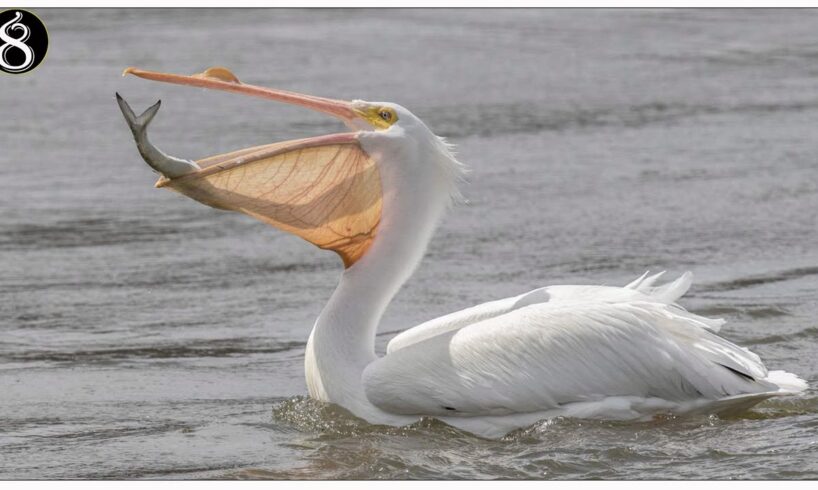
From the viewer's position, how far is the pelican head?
486cm

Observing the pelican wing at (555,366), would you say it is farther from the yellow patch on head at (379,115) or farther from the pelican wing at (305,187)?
the yellow patch on head at (379,115)

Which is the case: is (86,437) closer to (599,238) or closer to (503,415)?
(503,415)

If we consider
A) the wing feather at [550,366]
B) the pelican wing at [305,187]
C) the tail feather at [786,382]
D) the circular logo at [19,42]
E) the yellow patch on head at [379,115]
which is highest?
the circular logo at [19,42]

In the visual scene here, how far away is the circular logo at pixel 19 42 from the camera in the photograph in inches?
327

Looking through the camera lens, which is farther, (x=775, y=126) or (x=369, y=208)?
(x=775, y=126)

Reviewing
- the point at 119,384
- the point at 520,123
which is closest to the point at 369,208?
the point at 119,384

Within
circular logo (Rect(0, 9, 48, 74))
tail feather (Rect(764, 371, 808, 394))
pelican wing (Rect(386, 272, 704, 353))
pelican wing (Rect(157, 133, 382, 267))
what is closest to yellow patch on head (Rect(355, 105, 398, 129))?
pelican wing (Rect(157, 133, 382, 267))

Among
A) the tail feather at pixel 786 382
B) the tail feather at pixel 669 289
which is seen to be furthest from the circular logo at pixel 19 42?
the tail feather at pixel 786 382

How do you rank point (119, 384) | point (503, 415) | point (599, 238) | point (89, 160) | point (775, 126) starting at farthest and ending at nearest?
point (775, 126) < point (89, 160) < point (599, 238) < point (119, 384) < point (503, 415)

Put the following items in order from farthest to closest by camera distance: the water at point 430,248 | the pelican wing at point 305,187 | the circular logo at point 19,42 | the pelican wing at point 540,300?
1. the circular logo at point 19,42
2. the pelican wing at point 540,300
3. the pelican wing at point 305,187
4. the water at point 430,248

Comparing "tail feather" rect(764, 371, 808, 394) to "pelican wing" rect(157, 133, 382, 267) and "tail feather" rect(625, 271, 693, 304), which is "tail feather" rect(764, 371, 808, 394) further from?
"pelican wing" rect(157, 133, 382, 267)

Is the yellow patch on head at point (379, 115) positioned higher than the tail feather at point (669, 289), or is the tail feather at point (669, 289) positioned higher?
the yellow patch on head at point (379, 115)

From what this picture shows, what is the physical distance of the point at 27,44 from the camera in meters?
10.1

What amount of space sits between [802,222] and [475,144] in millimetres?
2694
